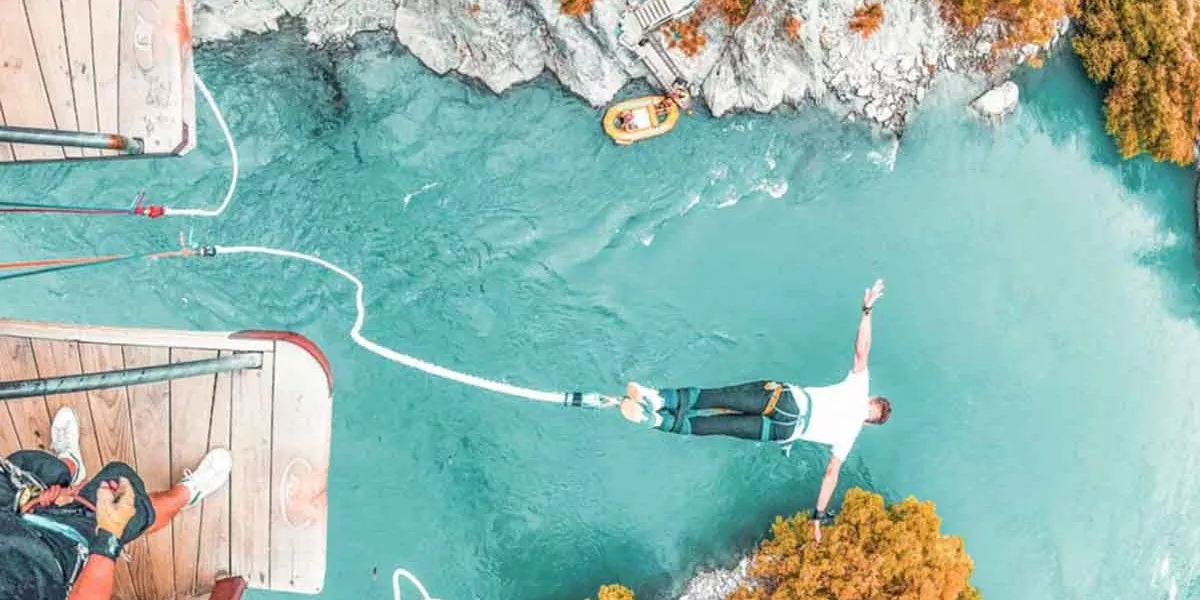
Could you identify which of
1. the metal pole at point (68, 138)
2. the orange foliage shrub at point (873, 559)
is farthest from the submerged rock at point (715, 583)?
the metal pole at point (68, 138)

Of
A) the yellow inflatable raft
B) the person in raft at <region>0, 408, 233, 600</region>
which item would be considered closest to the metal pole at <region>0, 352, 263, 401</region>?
the person in raft at <region>0, 408, 233, 600</region>

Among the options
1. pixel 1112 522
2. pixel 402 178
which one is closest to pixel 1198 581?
pixel 1112 522

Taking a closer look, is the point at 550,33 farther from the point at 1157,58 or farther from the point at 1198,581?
the point at 1198,581

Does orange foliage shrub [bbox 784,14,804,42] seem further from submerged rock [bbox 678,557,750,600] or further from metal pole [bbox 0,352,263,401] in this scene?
metal pole [bbox 0,352,263,401]

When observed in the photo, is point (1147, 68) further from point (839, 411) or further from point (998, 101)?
point (839, 411)

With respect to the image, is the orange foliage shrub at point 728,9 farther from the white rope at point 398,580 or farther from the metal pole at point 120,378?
the white rope at point 398,580

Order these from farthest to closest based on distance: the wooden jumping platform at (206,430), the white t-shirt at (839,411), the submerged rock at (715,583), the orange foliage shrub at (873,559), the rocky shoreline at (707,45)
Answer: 1. the submerged rock at (715,583)
2. the rocky shoreline at (707,45)
3. the orange foliage shrub at (873,559)
4. the white t-shirt at (839,411)
5. the wooden jumping platform at (206,430)

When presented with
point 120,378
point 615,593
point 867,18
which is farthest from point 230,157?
point 867,18
